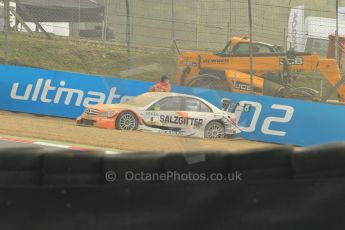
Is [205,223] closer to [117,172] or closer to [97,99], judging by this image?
[117,172]

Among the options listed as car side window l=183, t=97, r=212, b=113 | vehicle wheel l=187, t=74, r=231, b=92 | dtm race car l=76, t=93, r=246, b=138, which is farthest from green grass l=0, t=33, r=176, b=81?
car side window l=183, t=97, r=212, b=113

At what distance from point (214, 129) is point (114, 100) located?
3.22 metres

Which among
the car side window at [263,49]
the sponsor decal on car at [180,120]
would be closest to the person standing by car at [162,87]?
the sponsor decal on car at [180,120]

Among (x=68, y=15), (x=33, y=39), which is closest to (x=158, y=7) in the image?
(x=68, y=15)

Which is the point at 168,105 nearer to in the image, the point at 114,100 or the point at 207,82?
the point at 114,100

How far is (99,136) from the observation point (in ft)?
41.6

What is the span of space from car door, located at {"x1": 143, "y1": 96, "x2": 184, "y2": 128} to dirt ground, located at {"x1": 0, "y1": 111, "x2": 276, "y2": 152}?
0.51 meters

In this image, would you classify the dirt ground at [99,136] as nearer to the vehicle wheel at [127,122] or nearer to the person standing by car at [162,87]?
the vehicle wheel at [127,122]

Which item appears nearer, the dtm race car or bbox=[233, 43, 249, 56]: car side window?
the dtm race car

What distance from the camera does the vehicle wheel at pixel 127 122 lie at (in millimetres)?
14000

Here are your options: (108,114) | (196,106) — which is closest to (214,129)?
(196,106)

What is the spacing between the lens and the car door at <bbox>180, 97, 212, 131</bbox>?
45.6 ft

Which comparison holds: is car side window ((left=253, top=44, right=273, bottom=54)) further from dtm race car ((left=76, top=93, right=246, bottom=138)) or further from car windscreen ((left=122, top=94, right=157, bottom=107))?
car windscreen ((left=122, top=94, right=157, bottom=107))

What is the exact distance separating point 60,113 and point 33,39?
31.8 ft
